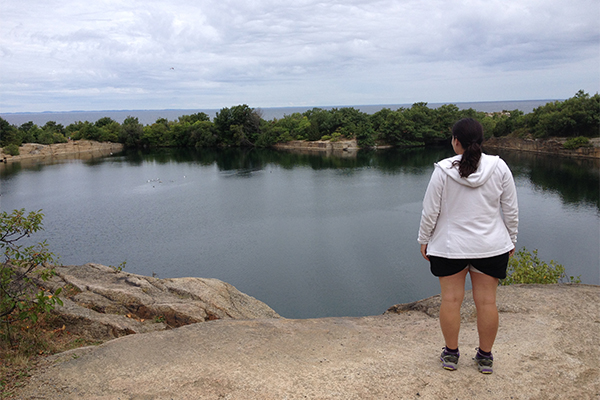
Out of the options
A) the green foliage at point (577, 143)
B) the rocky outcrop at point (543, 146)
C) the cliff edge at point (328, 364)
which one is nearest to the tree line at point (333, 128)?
the rocky outcrop at point (543, 146)

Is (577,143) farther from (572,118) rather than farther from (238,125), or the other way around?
(238,125)

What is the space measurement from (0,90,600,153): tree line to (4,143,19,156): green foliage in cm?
103

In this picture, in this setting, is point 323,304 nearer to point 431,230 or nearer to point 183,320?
point 183,320

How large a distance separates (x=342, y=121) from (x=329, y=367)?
58.5 metres

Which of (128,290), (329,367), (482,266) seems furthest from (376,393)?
(128,290)

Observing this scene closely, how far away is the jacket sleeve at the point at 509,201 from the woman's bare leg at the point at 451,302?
479mm

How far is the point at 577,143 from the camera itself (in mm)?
42500

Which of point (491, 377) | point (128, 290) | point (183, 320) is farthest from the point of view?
point (128, 290)

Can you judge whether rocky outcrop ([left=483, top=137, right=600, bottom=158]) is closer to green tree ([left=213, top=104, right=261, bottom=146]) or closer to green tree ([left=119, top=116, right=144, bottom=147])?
green tree ([left=213, top=104, right=261, bottom=146])

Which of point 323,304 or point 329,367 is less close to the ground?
point 329,367

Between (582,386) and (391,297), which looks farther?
(391,297)

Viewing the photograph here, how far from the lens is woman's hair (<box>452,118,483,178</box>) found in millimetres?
3004

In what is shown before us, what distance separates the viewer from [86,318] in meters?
5.59

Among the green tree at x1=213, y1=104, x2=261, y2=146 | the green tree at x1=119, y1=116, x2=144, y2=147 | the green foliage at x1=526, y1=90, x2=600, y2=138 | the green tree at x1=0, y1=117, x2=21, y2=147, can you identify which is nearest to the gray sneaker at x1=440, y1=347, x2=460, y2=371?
the green foliage at x1=526, y1=90, x2=600, y2=138
